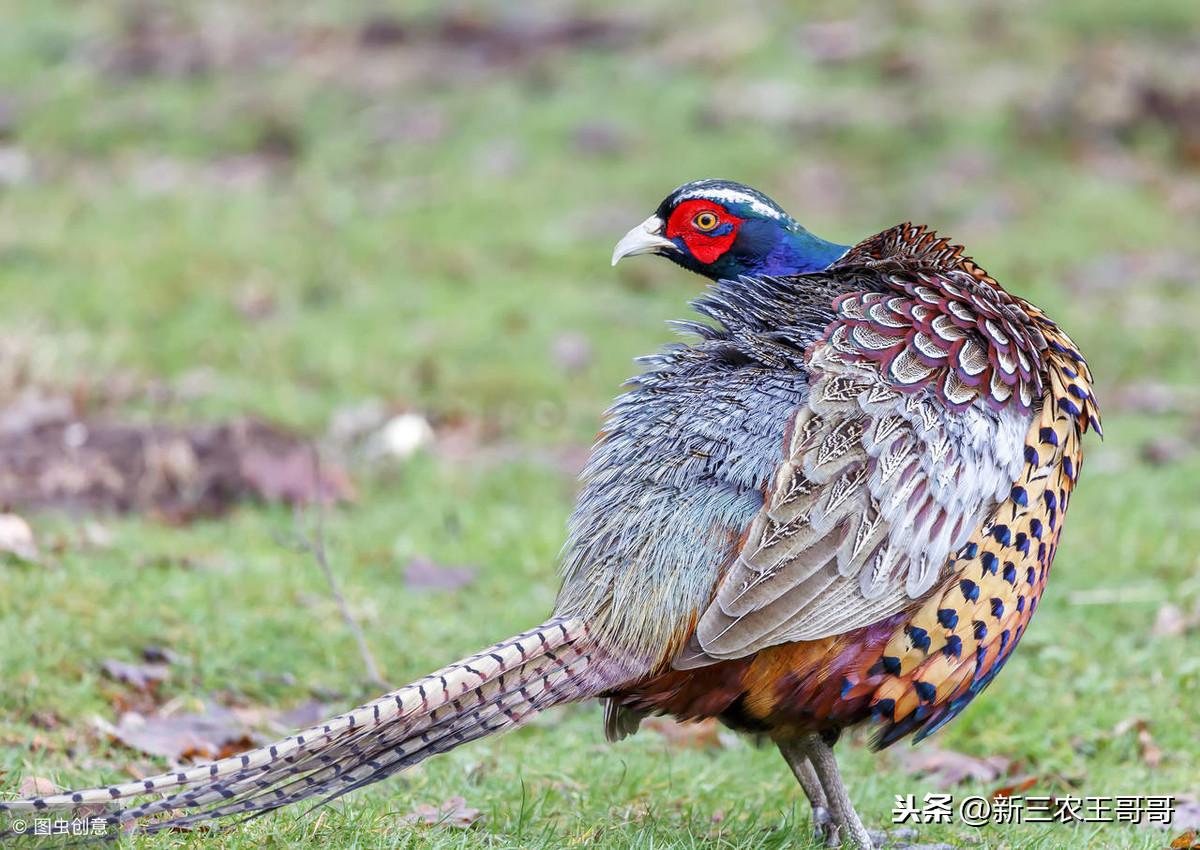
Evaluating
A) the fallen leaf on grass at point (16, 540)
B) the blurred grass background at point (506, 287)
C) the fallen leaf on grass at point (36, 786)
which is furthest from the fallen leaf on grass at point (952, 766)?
the fallen leaf on grass at point (16, 540)

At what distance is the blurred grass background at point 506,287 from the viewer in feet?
14.9

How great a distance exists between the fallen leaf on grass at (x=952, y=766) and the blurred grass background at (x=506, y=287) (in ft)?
0.23

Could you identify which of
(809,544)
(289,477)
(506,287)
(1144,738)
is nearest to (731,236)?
(809,544)

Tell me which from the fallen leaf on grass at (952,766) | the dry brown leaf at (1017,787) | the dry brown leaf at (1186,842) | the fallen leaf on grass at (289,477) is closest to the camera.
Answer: the dry brown leaf at (1186,842)

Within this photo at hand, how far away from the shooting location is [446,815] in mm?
3789

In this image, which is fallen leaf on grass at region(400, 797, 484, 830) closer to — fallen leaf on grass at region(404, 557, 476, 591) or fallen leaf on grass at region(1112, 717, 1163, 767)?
fallen leaf on grass at region(404, 557, 476, 591)

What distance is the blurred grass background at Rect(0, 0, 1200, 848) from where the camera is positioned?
453cm

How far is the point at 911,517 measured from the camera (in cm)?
355

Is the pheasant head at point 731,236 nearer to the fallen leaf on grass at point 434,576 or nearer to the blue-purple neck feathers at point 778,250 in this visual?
the blue-purple neck feathers at point 778,250

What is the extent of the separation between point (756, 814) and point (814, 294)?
4.28 feet

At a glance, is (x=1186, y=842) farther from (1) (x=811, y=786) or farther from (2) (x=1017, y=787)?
(1) (x=811, y=786)

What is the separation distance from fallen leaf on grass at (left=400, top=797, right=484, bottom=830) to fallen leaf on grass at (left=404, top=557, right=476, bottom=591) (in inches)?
67.4

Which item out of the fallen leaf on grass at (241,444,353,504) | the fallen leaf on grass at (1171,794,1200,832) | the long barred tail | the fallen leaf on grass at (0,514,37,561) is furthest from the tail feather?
the fallen leaf on grass at (241,444,353,504)

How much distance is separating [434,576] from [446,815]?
6.39 ft
